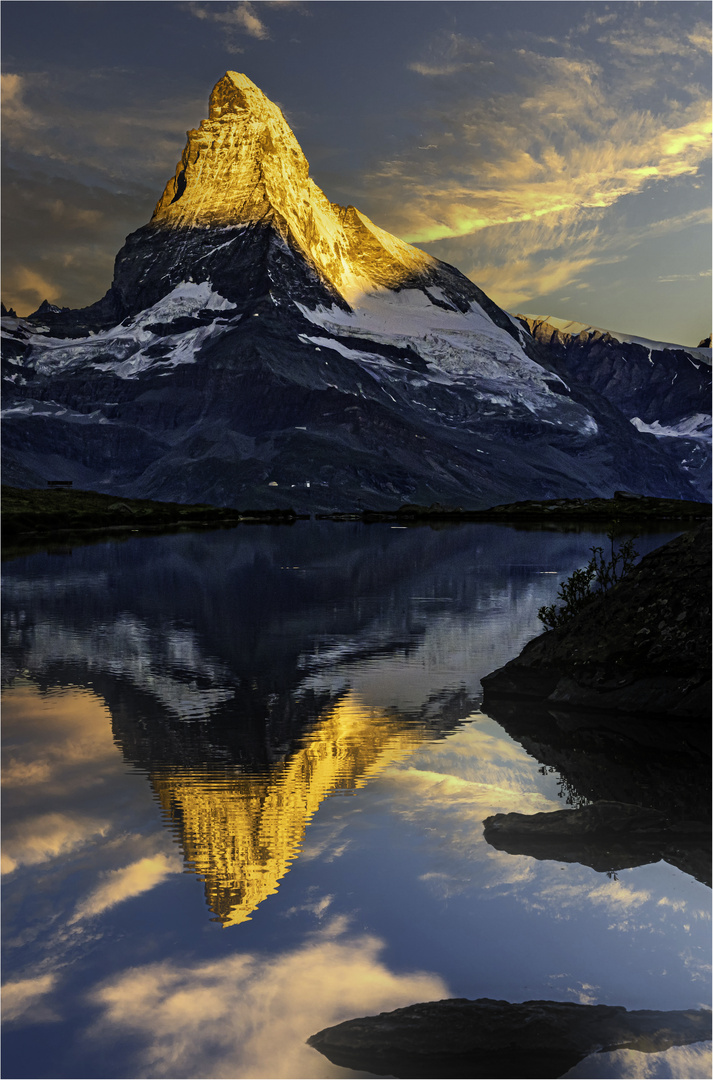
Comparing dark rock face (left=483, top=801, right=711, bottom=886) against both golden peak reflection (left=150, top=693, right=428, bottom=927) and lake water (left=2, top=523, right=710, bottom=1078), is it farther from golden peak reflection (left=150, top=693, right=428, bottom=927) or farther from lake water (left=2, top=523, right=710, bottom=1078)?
golden peak reflection (left=150, top=693, right=428, bottom=927)

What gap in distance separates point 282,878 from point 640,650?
46.3ft

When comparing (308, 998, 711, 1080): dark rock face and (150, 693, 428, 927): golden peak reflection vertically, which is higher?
(150, 693, 428, 927): golden peak reflection

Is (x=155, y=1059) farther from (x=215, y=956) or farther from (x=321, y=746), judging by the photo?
(x=321, y=746)

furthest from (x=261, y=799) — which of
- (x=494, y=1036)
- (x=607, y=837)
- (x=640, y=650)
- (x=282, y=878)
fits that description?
(x=640, y=650)

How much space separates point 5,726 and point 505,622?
24780 mm

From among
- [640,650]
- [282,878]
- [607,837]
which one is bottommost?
[282,878]

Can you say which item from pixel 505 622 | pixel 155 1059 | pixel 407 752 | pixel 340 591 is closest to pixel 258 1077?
pixel 155 1059

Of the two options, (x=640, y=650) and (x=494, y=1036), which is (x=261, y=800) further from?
(x=640, y=650)

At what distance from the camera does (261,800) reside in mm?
18656

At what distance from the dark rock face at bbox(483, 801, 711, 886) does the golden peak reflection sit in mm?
3453

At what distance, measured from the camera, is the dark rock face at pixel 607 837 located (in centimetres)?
1568

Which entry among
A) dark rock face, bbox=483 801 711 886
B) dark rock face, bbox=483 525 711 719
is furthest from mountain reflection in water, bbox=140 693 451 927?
dark rock face, bbox=483 525 711 719

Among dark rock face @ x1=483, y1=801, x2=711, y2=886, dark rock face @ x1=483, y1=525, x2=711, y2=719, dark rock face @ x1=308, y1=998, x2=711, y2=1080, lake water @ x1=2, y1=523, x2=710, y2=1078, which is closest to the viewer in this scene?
dark rock face @ x1=308, y1=998, x2=711, y2=1080

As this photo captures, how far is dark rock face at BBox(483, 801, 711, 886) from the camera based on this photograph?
1568cm
